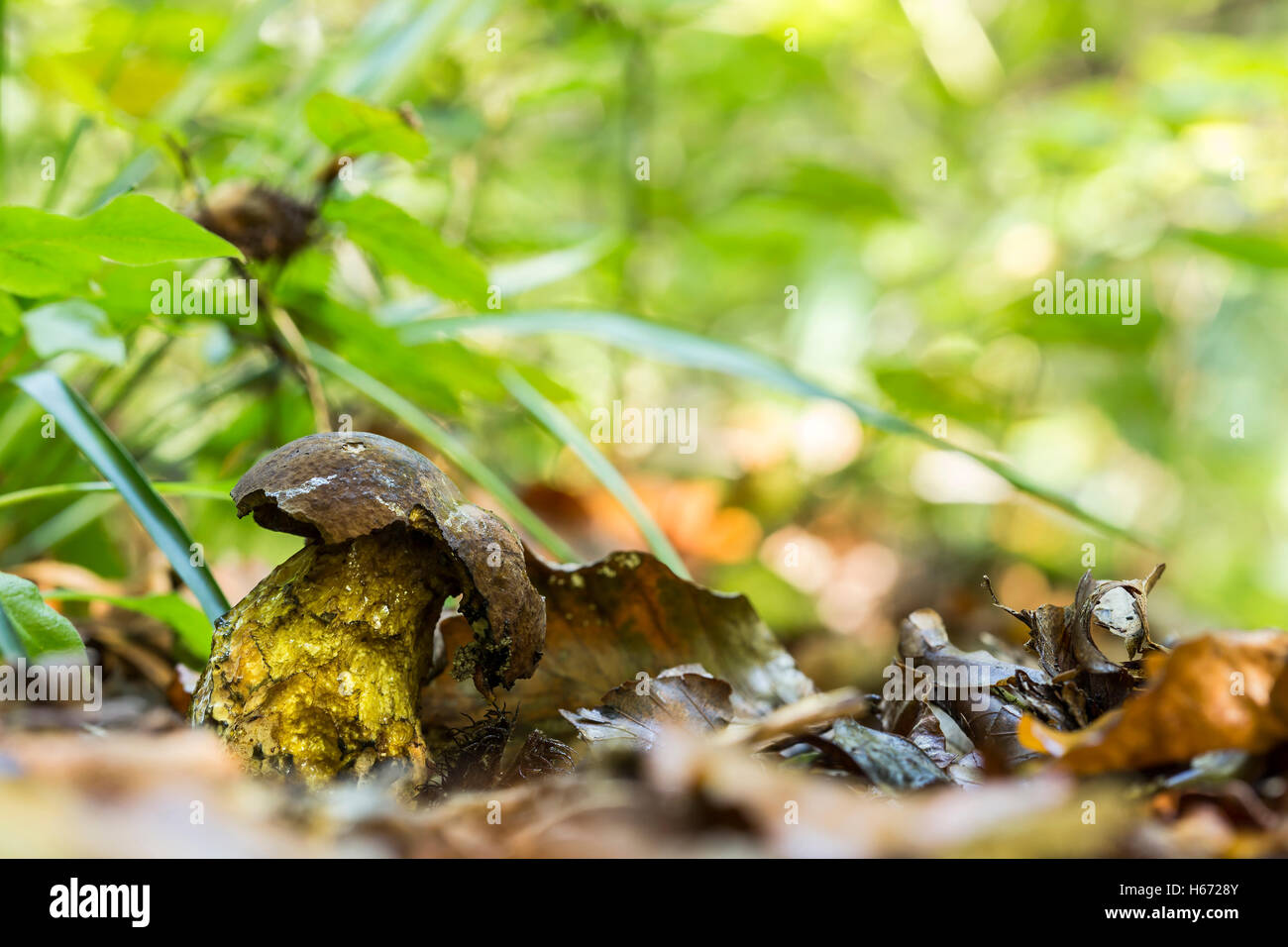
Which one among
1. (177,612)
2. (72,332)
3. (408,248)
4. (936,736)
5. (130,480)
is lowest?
(936,736)

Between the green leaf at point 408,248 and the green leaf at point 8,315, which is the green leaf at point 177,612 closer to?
the green leaf at point 8,315

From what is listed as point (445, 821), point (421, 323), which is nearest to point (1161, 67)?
point (421, 323)

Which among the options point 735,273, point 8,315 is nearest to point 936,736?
point 8,315

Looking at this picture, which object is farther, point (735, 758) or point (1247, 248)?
point (1247, 248)

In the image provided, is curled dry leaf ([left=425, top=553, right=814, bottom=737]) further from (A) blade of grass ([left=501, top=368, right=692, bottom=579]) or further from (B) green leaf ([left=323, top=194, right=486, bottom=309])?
(B) green leaf ([left=323, top=194, right=486, bottom=309])

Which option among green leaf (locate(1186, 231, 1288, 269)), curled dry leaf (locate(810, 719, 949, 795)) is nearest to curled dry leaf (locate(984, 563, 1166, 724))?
curled dry leaf (locate(810, 719, 949, 795))

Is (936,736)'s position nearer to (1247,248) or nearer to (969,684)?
(969,684)

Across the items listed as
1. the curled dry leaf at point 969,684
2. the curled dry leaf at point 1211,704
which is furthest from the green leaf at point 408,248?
the curled dry leaf at point 1211,704
